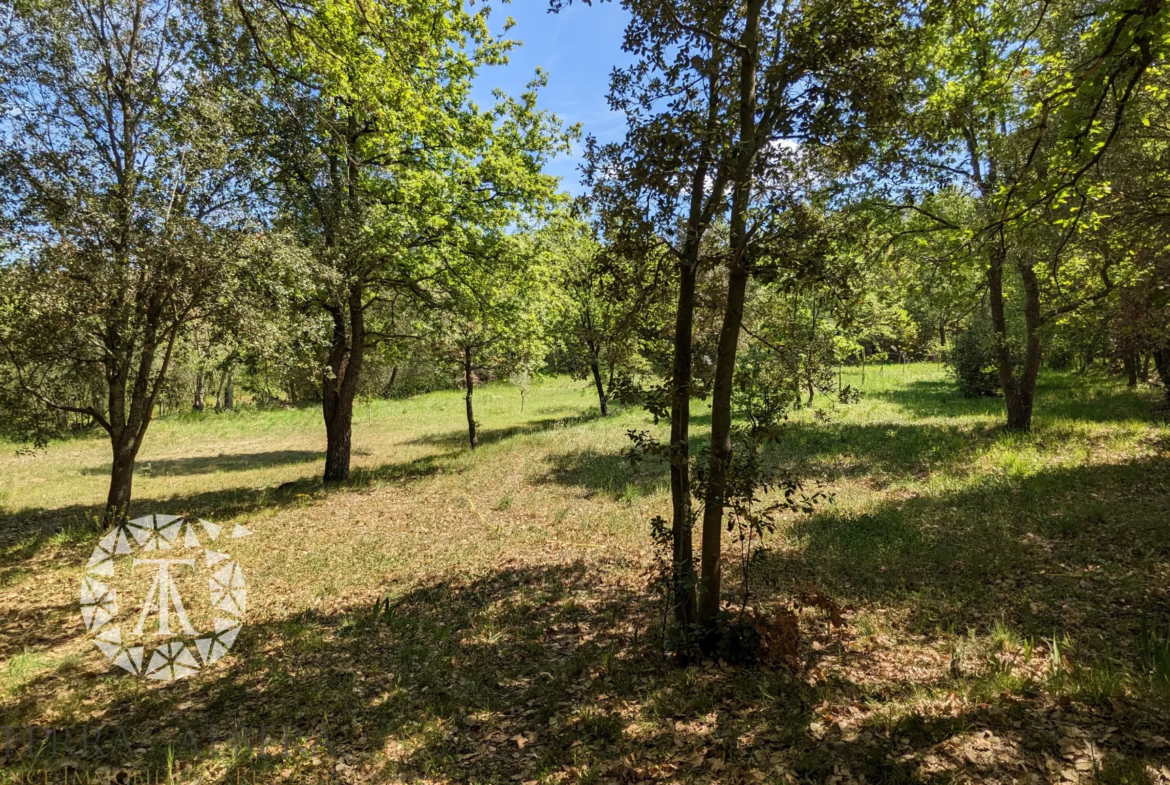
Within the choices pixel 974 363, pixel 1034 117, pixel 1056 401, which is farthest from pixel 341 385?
pixel 974 363

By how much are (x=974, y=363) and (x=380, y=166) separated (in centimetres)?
2416

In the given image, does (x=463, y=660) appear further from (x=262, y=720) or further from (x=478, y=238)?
(x=478, y=238)

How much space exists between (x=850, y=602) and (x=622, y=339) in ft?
13.9

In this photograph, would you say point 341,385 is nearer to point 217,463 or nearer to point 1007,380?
point 217,463

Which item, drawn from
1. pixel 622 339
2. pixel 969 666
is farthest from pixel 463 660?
pixel 969 666

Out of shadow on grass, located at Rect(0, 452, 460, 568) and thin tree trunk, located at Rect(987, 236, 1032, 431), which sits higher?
thin tree trunk, located at Rect(987, 236, 1032, 431)

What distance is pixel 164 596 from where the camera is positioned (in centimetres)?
772

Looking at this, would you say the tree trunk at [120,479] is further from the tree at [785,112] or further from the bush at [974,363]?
the bush at [974,363]

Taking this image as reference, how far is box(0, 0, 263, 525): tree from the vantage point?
7992mm

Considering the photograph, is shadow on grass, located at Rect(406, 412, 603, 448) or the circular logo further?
shadow on grass, located at Rect(406, 412, 603, 448)

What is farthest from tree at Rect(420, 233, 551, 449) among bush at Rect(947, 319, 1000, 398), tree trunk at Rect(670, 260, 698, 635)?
bush at Rect(947, 319, 1000, 398)

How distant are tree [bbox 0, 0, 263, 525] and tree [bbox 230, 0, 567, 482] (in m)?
1.30

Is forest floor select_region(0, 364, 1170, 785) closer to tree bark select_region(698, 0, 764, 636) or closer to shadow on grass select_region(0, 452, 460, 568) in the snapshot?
shadow on grass select_region(0, 452, 460, 568)

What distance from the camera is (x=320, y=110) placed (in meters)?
9.21
